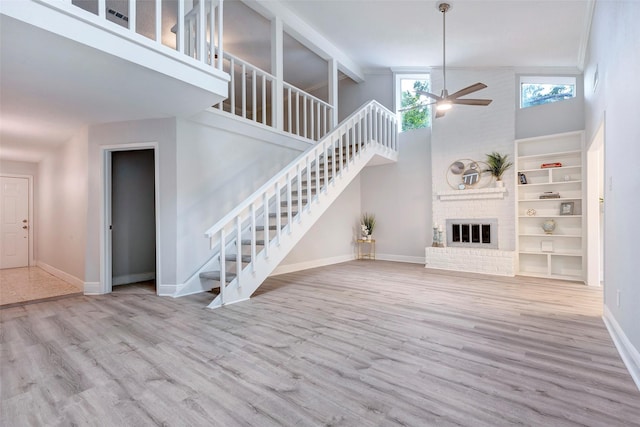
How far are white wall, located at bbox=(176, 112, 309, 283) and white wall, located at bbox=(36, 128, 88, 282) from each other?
149 cm

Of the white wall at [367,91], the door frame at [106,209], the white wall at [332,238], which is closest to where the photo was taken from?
the door frame at [106,209]

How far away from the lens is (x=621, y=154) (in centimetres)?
240

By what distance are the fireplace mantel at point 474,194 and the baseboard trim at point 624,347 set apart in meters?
3.05

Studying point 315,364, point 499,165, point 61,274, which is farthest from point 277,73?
point 61,274

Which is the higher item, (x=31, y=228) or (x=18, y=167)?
(x=18, y=167)

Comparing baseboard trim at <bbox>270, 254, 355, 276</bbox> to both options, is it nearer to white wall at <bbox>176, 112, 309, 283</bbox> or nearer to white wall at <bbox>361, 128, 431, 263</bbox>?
white wall at <bbox>361, 128, 431, 263</bbox>

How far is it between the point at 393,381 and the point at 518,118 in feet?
18.2

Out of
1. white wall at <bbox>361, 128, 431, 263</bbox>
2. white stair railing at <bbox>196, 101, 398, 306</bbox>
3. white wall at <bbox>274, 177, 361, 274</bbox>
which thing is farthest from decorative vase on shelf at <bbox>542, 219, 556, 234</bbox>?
white wall at <bbox>274, 177, 361, 274</bbox>

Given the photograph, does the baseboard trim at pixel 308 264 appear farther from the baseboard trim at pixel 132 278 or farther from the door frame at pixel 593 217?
the door frame at pixel 593 217

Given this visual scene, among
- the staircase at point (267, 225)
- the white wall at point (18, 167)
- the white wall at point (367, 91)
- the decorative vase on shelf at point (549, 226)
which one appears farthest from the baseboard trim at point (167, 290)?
the white wall at point (367, 91)

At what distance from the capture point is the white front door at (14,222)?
6477mm

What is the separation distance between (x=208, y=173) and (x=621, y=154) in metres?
4.42

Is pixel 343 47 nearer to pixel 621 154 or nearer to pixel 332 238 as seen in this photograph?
pixel 332 238

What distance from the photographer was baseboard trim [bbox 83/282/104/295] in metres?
4.18
